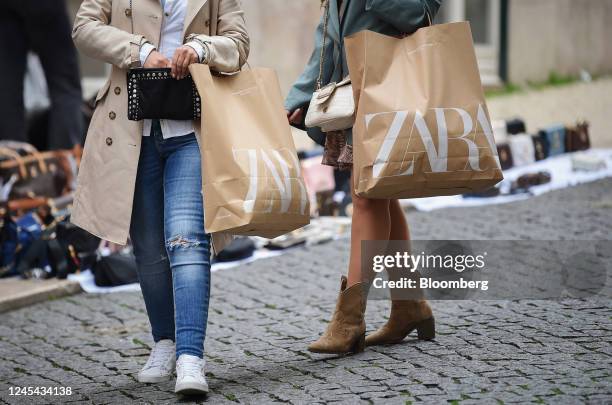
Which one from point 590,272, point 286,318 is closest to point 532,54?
point 590,272

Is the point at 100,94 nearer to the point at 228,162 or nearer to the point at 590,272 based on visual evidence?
the point at 228,162

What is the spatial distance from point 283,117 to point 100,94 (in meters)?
0.71

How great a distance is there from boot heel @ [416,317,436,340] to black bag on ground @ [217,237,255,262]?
2335 millimetres

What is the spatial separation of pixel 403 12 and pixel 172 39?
88cm

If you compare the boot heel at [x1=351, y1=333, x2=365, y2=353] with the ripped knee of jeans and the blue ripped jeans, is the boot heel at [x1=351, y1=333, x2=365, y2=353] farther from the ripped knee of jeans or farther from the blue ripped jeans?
the ripped knee of jeans

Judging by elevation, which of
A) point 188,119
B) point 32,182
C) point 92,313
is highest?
point 188,119

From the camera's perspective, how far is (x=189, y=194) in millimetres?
4320

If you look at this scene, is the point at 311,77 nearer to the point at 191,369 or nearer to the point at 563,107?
the point at 191,369

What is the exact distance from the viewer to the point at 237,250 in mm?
7188

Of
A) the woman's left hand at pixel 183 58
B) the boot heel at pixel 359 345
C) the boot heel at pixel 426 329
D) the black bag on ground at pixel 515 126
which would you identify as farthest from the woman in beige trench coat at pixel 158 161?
the black bag on ground at pixel 515 126

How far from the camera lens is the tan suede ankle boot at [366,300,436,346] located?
487 cm

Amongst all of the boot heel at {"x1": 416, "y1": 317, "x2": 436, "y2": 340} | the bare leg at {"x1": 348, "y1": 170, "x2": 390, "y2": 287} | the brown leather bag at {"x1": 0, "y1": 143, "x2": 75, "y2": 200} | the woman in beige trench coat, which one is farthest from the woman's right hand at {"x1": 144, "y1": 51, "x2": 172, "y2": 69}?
the brown leather bag at {"x1": 0, "y1": 143, "x2": 75, "y2": 200}

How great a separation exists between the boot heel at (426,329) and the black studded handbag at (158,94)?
140 cm

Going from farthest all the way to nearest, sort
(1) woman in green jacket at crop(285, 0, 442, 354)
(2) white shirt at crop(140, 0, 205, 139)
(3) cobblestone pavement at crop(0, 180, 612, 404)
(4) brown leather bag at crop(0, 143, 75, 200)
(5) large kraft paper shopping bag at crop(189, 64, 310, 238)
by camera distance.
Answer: (4) brown leather bag at crop(0, 143, 75, 200)
(1) woman in green jacket at crop(285, 0, 442, 354)
(2) white shirt at crop(140, 0, 205, 139)
(3) cobblestone pavement at crop(0, 180, 612, 404)
(5) large kraft paper shopping bag at crop(189, 64, 310, 238)
